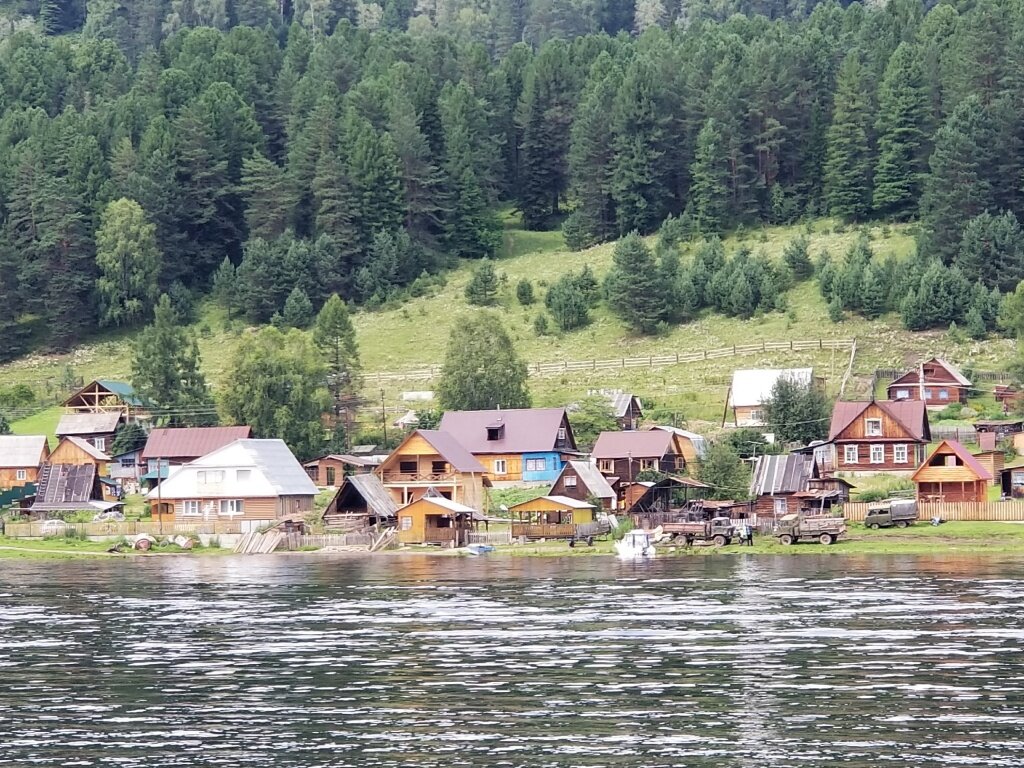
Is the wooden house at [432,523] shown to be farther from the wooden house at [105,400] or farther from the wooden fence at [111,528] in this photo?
the wooden house at [105,400]

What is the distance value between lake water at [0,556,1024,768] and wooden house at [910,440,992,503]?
20.9 m

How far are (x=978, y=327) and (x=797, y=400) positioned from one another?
23.2m

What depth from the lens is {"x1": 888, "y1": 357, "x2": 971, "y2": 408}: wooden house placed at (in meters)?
115

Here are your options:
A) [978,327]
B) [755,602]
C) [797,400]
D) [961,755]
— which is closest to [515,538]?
[797,400]

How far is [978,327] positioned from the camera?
126500 mm

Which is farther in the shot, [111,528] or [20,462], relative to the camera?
[20,462]

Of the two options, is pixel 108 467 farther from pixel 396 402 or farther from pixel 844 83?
pixel 844 83

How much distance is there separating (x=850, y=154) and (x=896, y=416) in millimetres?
57447

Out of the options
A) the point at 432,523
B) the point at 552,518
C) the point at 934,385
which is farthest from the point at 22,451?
the point at 934,385

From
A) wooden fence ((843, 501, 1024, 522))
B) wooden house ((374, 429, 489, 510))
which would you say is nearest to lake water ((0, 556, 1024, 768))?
wooden fence ((843, 501, 1024, 522))

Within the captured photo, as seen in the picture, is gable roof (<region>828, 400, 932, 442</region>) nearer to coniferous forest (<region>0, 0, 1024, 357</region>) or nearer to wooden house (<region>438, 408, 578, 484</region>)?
wooden house (<region>438, 408, 578, 484</region>)

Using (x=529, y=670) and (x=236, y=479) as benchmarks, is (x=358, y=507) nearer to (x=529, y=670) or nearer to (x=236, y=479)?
(x=236, y=479)

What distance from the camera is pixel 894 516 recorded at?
84062 mm

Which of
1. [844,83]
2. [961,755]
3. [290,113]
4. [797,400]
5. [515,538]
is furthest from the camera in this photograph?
[290,113]
